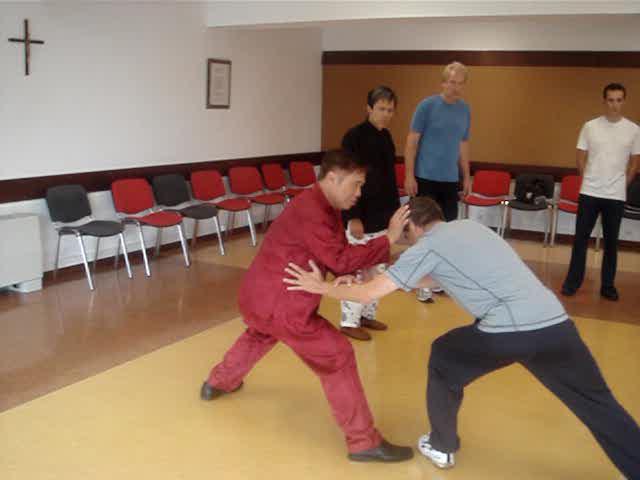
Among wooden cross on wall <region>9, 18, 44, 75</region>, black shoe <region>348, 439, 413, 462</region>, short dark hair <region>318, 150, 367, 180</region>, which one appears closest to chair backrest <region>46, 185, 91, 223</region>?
wooden cross on wall <region>9, 18, 44, 75</region>

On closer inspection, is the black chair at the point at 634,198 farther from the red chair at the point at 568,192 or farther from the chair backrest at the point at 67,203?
the chair backrest at the point at 67,203

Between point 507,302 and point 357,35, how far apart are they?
7.01m

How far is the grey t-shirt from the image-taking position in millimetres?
2338

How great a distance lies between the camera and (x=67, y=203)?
18.2ft

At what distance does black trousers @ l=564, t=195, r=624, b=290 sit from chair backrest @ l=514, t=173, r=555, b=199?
2.35 meters

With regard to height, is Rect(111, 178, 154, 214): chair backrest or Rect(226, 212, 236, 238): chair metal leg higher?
Rect(111, 178, 154, 214): chair backrest

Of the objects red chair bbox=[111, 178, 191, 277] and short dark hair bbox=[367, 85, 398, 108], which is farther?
red chair bbox=[111, 178, 191, 277]

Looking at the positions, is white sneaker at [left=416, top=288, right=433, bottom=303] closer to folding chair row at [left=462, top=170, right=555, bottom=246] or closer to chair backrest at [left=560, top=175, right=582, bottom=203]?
folding chair row at [left=462, top=170, right=555, bottom=246]

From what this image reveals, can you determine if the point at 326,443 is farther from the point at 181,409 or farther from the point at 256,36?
the point at 256,36

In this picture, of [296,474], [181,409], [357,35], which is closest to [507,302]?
[296,474]

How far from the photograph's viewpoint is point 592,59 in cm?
746

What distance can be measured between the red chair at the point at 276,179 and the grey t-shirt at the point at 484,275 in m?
5.58

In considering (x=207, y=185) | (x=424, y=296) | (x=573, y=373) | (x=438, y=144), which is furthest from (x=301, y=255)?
(x=207, y=185)

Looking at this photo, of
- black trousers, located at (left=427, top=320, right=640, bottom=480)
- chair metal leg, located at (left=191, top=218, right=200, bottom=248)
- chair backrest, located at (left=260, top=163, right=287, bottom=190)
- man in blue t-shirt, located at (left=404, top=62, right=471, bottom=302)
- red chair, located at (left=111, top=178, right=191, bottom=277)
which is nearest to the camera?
black trousers, located at (left=427, top=320, right=640, bottom=480)
